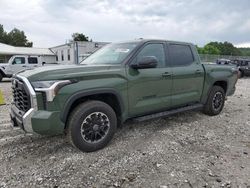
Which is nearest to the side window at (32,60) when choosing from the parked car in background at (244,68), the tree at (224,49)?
the parked car in background at (244,68)

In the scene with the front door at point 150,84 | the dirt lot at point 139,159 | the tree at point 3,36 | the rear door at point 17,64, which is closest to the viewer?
the dirt lot at point 139,159

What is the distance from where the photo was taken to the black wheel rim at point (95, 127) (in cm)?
361

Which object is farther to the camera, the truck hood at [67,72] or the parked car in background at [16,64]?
the parked car in background at [16,64]

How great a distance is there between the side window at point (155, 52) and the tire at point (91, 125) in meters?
1.26

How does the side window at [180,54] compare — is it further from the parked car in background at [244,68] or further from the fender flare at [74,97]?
the parked car in background at [244,68]

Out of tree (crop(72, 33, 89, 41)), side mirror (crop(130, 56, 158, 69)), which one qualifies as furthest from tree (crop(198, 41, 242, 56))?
side mirror (crop(130, 56, 158, 69))

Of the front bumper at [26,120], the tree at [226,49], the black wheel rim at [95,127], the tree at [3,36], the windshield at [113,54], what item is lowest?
the black wheel rim at [95,127]

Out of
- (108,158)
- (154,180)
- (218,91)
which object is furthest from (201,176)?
(218,91)

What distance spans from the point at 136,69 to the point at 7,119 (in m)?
3.56

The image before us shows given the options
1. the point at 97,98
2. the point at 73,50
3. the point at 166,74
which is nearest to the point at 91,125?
the point at 97,98

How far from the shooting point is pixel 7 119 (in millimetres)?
5617

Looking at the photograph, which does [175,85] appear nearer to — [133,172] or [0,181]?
[133,172]

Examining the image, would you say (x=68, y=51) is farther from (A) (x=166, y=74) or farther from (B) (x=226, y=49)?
(B) (x=226, y=49)

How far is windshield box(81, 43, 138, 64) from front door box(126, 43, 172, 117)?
0.21 m
